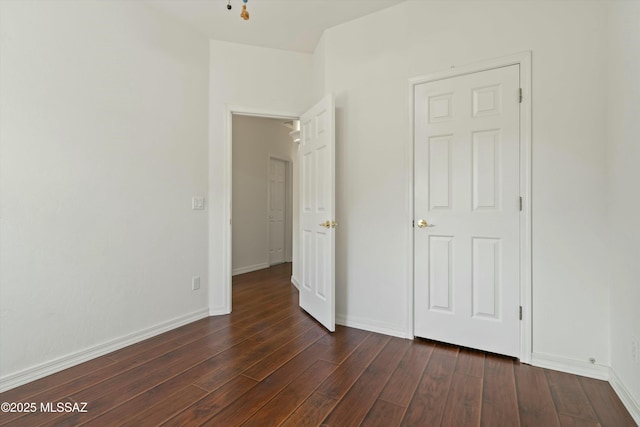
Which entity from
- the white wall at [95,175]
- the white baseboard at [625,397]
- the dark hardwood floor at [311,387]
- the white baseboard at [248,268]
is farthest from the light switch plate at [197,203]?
the white baseboard at [625,397]

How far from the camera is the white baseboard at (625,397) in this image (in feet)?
5.08

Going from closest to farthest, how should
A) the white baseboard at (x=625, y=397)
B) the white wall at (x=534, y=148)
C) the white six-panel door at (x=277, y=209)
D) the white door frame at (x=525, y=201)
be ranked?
the white baseboard at (x=625, y=397), the white wall at (x=534, y=148), the white door frame at (x=525, y=201), the white six-panel door at (x=277, y=209)

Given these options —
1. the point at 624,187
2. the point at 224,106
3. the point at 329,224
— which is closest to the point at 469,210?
the point at 624,187

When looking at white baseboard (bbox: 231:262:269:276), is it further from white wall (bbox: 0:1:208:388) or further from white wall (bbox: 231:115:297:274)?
white wall (bbox: 0:1:208:388)

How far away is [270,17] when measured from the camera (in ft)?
9.14

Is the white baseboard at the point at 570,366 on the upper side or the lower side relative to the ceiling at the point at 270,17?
lower

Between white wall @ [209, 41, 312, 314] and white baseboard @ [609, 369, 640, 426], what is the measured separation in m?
2.94

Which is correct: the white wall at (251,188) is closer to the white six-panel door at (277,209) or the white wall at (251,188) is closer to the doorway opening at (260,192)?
the doorway opening at (260,192)

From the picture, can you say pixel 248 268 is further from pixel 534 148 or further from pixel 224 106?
pixel 534 148

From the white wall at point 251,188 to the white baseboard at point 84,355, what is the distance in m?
2.25

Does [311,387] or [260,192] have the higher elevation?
[260,192]

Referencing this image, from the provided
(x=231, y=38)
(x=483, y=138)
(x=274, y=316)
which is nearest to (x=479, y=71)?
(x=483, y=138)

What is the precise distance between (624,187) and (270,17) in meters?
2.84

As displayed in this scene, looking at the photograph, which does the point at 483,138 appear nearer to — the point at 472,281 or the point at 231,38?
the point at 472,281
